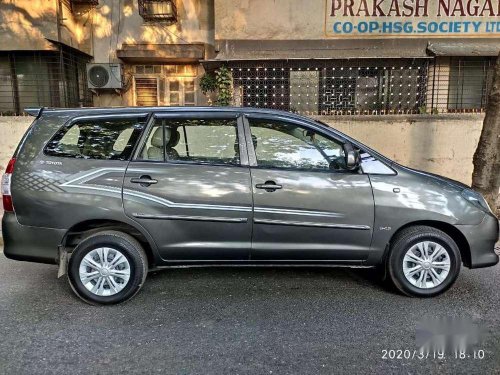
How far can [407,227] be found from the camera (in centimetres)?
387

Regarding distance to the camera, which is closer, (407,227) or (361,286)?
(407,227)

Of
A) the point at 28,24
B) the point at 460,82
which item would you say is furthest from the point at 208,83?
the point at 460,82

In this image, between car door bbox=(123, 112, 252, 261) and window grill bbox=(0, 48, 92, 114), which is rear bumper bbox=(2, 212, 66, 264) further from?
window grill bbox=(0, 48, 92, 114)

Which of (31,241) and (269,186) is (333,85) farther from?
(31,241)

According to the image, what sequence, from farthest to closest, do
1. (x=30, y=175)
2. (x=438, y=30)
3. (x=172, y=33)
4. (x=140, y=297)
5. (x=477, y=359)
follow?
(x=172, y=33) → (x=438, y=30) → (x=140, y=297) → (x=30, y=175) → (x=477, y=359)

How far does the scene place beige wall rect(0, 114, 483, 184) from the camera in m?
8.51

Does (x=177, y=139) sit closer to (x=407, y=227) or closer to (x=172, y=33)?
(x=407, y=227)

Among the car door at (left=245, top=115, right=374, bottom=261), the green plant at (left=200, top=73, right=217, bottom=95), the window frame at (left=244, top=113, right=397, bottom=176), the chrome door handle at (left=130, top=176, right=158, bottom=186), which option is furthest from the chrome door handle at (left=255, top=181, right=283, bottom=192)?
the green plant at (left=200, top=73, right=217, bottom=95)

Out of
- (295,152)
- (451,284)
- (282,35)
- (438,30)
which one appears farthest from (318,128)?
(438,30)

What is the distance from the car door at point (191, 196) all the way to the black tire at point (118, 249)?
22 cm

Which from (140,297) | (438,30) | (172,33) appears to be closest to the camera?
(140,297)

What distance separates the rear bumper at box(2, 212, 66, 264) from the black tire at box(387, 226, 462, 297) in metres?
2.95

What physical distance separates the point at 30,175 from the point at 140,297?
A: 146cm

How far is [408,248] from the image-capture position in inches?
150
